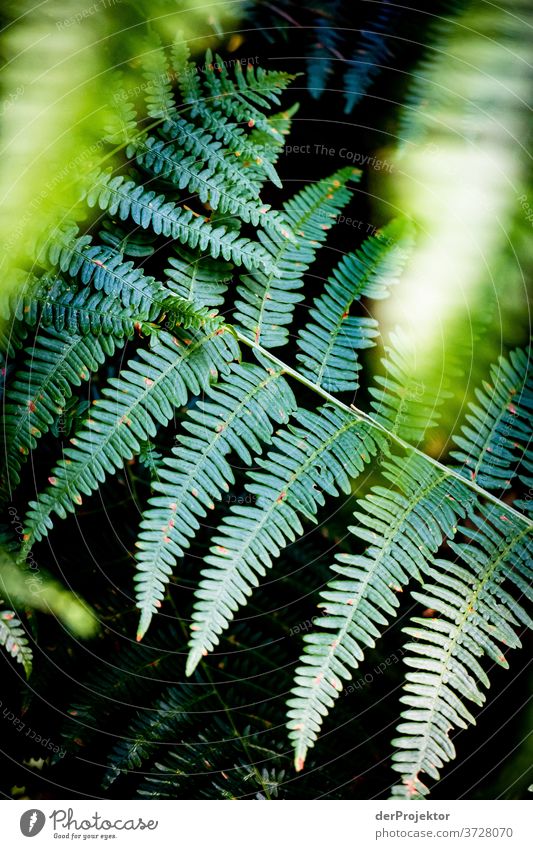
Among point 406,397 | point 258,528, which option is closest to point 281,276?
point 406,397

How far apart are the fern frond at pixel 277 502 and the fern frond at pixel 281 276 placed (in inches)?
7.4

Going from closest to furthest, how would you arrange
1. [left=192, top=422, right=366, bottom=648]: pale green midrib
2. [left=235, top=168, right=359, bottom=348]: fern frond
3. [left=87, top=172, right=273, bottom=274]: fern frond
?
[left=192, top=422, right=366, bottom=648]: pale green midrib, [left=87, top=172, right=273, bottom=274]: fern frond, [left=235, top=168, right=359, bottom=348]: fern frond

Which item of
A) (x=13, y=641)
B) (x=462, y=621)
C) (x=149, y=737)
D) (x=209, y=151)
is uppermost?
(x=209, y=151)

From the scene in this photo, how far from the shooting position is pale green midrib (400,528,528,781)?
0.93 metres

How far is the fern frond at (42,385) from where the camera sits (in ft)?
3.19

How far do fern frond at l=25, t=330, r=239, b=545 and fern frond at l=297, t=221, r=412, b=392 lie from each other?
215 millimetres

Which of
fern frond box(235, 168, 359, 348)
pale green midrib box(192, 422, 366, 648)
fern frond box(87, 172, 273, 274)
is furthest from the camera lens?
fern frond box(235, 168, 359, 348)

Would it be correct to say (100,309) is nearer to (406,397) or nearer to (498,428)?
(406,397)

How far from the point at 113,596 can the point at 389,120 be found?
1.25 meters

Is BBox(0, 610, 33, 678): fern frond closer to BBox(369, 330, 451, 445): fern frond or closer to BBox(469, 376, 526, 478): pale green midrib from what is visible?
BBox(369, 330, 451, 445): fern frond

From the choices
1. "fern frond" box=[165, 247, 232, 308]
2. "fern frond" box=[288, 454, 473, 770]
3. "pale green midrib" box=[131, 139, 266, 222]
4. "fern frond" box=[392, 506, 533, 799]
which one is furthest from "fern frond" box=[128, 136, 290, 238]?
"fern frond" box=[392, 506, 533, 799]

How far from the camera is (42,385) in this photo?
987 mm

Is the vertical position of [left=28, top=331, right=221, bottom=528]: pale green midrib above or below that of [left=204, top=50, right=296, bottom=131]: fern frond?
below

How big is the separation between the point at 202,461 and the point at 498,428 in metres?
0.63
